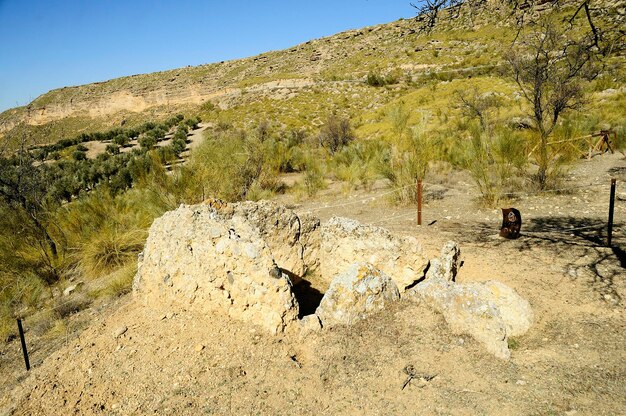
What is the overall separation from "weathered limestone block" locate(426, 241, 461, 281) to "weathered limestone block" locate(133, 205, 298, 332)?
170 centimetres

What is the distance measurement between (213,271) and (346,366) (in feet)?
4.72

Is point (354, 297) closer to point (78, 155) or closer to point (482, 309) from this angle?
point (482, 309)

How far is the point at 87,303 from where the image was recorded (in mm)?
4918

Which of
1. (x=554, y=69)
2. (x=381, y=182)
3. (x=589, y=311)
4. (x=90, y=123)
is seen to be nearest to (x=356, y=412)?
(x=589, y=311)

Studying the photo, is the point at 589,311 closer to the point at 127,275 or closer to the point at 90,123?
the point at 127,275

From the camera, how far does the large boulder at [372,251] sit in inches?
169

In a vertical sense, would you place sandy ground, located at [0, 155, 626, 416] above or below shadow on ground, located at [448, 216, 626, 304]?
above

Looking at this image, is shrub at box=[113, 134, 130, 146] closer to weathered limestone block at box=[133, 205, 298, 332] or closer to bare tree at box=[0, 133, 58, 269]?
bare tree at box=[0, 133, 58, 269]

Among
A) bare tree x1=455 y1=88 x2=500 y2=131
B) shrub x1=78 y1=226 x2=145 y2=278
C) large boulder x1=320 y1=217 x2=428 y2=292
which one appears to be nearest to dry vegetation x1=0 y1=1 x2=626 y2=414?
shrub x1=78 y1=226 x2=145 y2=278

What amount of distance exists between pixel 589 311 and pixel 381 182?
786 cm

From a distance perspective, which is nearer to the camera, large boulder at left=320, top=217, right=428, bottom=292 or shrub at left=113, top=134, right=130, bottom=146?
large boulder at left=320, top=217, right=428, bottom=292

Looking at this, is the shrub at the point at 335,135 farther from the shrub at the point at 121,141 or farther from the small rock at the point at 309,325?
the shrub at the point at 121,141

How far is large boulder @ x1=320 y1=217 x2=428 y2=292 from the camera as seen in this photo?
4.29m

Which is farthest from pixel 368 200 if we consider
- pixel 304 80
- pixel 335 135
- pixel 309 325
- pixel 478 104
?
pixel 304 80
